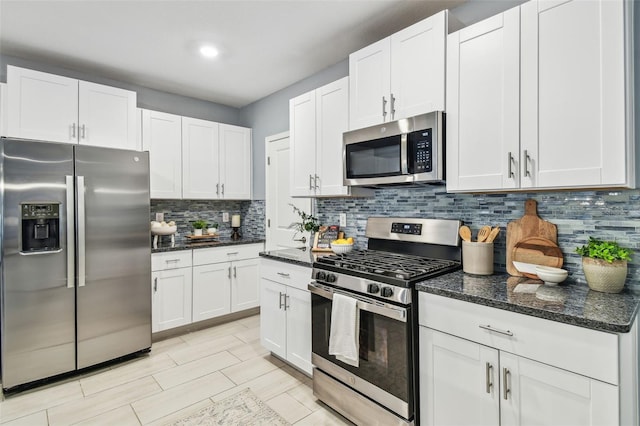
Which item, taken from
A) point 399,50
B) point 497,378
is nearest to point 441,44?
point 399,50

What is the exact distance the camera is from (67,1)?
2148 mm

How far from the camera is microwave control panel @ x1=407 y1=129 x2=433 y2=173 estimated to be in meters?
1.97

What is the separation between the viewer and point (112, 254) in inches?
108

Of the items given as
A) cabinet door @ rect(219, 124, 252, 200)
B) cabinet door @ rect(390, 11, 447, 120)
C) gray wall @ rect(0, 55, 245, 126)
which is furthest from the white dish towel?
gray wall @ rect(0, 55, 245, 126)

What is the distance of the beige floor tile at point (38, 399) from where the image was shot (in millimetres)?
2182

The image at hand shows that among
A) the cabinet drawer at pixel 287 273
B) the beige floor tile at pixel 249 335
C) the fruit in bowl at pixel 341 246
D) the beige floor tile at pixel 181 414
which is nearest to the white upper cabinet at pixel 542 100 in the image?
the fruit in bowl at pixel 341 246

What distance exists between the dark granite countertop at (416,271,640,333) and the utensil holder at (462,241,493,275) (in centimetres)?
5

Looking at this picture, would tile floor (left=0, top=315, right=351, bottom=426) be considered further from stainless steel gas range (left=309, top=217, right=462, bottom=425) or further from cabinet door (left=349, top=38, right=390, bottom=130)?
cabinet door (left=349, top=38, right=390, bottom=130)

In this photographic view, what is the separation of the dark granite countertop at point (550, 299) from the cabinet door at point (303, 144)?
1.48 metres

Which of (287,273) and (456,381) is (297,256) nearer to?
(287,273)

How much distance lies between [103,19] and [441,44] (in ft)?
7.68

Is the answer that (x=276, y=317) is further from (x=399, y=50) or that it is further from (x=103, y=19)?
→ (x=103, y=19)

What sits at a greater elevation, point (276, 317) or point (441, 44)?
point (441, 44)

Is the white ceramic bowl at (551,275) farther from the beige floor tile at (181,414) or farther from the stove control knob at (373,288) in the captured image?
the beige floor tile at (181,414)
